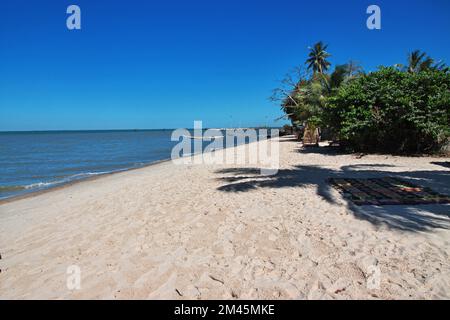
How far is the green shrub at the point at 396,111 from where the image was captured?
11.8m

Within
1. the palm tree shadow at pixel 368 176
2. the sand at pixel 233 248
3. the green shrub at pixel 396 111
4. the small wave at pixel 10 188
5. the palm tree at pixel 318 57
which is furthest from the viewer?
the palm tree at pixel 318 57

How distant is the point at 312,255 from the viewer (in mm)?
3680

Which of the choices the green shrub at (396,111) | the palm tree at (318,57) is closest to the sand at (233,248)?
the green shrub at (396,111)

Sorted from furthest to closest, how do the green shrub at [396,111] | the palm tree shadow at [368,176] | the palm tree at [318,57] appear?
1. the palm tree at [318,57]
2. the green shrub at [396,111]
3. the palm tree shadow at [368,176]

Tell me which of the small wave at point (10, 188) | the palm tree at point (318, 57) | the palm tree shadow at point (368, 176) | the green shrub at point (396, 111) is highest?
the palm tree at point (318, 57)

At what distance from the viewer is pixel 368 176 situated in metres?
8.52

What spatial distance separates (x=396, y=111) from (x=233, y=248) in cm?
1198

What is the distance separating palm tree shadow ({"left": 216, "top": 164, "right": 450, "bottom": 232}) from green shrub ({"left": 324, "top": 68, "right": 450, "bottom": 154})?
3.27 m

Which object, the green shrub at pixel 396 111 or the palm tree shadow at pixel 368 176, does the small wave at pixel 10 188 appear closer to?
the palm tree shadow at pixel 368 176

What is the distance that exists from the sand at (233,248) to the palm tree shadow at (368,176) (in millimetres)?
47
